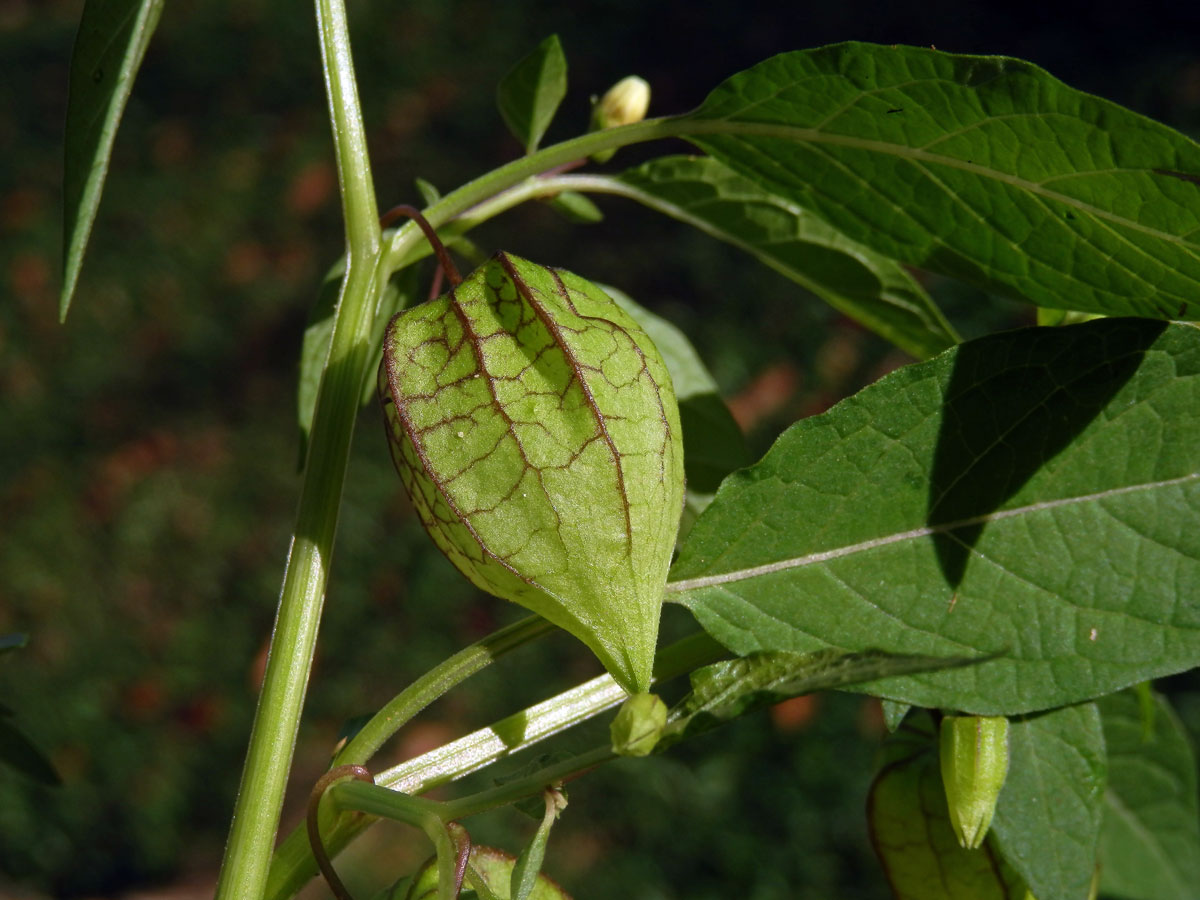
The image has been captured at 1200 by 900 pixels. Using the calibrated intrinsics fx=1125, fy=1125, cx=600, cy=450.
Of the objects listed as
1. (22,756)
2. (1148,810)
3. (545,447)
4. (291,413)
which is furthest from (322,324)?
(291,413)

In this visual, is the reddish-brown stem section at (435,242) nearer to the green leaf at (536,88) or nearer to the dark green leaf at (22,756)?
the green leaf at (536,88)

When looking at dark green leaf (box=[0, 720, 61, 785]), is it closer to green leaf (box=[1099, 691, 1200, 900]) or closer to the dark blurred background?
green leaf (box=[1099, 691, 1200, 900])

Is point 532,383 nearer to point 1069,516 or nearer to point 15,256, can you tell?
point 1069,516

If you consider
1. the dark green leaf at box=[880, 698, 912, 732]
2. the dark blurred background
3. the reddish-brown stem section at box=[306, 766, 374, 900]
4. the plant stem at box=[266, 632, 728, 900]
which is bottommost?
the dark blurred background

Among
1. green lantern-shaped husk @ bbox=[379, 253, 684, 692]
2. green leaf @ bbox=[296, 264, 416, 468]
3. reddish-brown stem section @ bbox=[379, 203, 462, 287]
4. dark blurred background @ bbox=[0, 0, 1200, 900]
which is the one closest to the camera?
green lantern-shaped husk @ bbox=[379, 253, 684, 692]

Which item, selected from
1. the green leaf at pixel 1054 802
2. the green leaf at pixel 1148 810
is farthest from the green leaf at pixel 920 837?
the green leaf at pixel 1148 810

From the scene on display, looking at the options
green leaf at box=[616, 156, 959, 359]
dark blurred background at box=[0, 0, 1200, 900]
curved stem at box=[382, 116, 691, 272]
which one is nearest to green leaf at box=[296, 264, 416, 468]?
curved stem at box=[382, 116, 691, 272]

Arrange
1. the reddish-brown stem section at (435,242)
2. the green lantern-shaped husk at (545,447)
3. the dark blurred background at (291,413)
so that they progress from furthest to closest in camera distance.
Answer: the dark blurred background at (291,413) < the reddish-brown stem section at (435,242) < the green lantern-shaped husk at (545,447)
